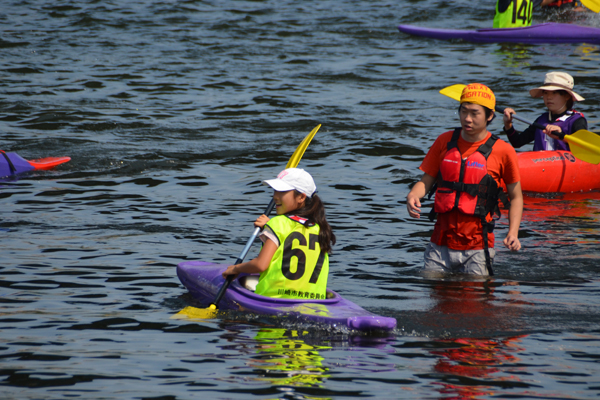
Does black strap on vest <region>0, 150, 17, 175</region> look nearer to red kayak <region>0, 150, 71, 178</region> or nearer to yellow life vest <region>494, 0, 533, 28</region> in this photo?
red kayak <region>0, 150, 71, 178</region>

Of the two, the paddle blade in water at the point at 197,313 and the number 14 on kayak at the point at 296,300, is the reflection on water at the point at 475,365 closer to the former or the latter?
the number 14 on kayak at the point at 296,300

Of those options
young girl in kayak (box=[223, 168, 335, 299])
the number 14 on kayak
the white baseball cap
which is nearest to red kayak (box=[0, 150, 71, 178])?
the number 14 on kayak

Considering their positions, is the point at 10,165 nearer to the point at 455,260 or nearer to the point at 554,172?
the point at 455,260

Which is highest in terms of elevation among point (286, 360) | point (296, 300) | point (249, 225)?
point (296, 300)

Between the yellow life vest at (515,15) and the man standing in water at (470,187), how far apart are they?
14.4 m

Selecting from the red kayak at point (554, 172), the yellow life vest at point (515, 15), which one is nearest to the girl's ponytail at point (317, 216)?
the red kayak at point (554, 172)

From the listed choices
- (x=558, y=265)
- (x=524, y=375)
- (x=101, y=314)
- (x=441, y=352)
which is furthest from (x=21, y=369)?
(x=558, y=265)

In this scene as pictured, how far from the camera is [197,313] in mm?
5102

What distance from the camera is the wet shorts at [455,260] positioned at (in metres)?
5.40

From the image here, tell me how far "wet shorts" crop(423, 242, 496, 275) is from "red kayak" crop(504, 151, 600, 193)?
3.48 m

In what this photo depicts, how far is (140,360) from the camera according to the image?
4.31m

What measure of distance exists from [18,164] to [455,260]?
5738mm

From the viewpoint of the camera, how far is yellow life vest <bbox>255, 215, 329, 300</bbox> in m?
4.77

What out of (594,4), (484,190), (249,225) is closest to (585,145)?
(484,190)
